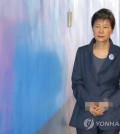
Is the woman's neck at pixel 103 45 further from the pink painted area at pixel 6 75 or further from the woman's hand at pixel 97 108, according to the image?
the pink painted area at pixel 6 75

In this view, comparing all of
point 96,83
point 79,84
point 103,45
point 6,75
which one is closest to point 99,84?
point 96,83

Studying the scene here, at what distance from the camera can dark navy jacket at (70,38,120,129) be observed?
2064 mm

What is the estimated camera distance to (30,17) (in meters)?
2.42

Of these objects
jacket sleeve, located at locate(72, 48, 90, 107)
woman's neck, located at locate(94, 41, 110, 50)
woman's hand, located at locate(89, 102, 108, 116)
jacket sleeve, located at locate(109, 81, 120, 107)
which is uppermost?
woman's neck, located at locate(94, 41, 110, 50)

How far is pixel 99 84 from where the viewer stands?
2.07m

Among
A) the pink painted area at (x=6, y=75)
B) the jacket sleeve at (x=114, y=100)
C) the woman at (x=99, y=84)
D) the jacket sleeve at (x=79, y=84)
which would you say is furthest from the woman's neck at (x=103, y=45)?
the pink painted area at (x=6, y=75)

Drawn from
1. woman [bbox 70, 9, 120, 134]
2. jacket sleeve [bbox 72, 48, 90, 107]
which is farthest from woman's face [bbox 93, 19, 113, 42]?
jacket sleeve [bbox 72, 48, 90, 107]

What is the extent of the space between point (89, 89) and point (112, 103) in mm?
155

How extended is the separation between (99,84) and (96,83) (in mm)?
18

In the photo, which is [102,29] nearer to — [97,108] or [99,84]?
[99,84]

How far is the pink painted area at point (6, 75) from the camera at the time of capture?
2.14 metres

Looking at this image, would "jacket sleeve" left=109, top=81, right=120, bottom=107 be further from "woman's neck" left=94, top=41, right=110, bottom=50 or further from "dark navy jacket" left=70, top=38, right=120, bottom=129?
"woman's neck" left=94, top=41, right=110, bottom=50

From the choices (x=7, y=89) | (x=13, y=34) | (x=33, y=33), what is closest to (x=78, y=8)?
(x=33, y=33)

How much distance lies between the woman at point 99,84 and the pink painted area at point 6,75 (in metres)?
0.41
